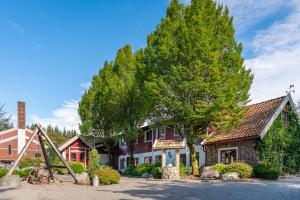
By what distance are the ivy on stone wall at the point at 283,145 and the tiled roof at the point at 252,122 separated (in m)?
0.82

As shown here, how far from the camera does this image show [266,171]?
23188 millimetres

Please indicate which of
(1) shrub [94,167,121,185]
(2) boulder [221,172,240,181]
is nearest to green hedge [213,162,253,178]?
(2) boulder [221,172,240,181]

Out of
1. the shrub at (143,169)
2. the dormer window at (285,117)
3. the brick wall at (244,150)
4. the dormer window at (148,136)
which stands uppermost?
the dormer window at (285,117)

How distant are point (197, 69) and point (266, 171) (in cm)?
817

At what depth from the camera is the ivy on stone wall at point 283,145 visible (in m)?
25.9

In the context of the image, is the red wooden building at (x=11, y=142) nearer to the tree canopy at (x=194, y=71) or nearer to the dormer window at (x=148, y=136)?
the dormer window at (x=148, y=136)

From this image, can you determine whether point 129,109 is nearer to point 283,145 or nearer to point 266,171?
point 283,145

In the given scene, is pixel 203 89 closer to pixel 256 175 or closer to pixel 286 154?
pixel 256 175

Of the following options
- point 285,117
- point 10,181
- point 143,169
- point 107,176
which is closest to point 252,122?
point 285,117

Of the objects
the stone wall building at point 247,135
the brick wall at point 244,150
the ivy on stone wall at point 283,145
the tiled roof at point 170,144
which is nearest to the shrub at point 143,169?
the stone wall building at point 247,135

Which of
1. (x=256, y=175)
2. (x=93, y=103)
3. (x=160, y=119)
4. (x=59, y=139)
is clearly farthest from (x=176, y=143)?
(x=59, y=139)

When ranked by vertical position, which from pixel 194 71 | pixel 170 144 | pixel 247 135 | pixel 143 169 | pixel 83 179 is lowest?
pixel 143 169

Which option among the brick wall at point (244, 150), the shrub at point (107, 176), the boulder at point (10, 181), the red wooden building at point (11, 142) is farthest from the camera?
the red wooden building at point (11, 142)

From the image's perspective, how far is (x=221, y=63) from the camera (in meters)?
26.1
